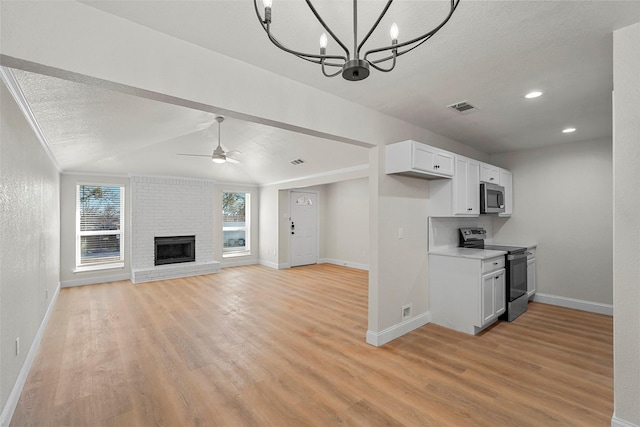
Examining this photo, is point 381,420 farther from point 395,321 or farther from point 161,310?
point 161,310

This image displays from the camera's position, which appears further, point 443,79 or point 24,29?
point 443,79

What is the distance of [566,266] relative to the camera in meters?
4.58

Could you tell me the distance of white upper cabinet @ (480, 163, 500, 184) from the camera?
4.30m

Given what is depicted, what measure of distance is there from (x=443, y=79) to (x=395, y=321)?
2588 millimetres

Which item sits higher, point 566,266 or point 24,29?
point 24,29

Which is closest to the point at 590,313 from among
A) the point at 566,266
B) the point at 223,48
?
the point at 566,266

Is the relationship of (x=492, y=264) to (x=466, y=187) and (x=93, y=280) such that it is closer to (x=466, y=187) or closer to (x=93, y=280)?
(x=466, y=187)

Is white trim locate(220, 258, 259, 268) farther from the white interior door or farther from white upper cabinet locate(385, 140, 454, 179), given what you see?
white upper cabinet locate(385, 140, 454, 179)

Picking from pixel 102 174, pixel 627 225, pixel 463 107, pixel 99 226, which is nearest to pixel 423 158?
pixel 463 107

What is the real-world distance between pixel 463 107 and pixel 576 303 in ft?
12.1

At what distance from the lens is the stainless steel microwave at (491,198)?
423 centimetres

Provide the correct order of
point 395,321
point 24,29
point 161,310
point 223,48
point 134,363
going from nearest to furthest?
1. point 24,29
2. point 223,48
3. point 134,363
4. point 395,321
5. point 161,310

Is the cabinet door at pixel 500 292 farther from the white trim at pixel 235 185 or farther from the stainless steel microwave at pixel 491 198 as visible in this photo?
the white trim at pixel 235 185

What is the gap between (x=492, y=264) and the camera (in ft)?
12.1
